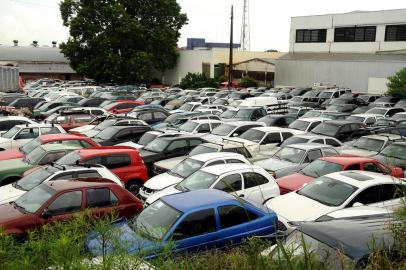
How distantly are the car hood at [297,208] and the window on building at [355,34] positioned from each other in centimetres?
3984

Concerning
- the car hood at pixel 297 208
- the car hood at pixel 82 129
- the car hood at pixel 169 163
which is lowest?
the car hood at pixel 82 129

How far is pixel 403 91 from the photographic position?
3306cm

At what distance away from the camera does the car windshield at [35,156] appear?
13.2 meters

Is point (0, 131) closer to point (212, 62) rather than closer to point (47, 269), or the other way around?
point (47, 269)

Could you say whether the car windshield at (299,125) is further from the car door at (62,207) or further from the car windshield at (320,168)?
the car door at (62,207)

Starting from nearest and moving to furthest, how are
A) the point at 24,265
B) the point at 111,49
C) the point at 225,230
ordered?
the point at 24,265, the point at 225,230, the point at 111,49

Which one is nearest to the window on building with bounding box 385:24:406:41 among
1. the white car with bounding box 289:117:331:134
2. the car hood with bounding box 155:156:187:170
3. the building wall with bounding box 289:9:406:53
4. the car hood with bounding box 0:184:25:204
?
the building wall with bounding box 289:9:406:53

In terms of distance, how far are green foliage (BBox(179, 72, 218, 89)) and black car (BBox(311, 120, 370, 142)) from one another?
98.3 feet

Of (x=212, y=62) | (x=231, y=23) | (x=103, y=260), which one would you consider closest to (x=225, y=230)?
(x=103, y=260)

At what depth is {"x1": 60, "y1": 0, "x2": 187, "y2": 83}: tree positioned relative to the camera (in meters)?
→ 48.1

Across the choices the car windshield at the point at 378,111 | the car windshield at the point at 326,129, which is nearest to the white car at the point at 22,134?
the car windshield at the point at 326,129

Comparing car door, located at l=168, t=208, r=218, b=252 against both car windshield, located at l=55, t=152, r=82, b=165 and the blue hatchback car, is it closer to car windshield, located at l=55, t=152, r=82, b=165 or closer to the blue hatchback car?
the blue hatchback car

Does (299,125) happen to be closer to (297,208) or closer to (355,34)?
(297,208)

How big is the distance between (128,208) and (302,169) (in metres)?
5.33
